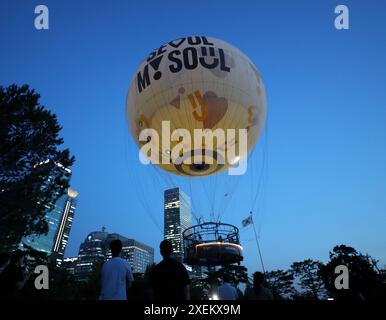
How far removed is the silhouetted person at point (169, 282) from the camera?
4.29 m

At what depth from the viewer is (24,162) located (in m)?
21.5

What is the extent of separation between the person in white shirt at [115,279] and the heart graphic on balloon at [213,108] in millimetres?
8151

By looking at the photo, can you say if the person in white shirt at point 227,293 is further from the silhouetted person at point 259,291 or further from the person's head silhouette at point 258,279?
the person's head silhouette at point 258,279

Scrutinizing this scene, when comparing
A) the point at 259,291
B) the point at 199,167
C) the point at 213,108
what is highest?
the point at 213,108

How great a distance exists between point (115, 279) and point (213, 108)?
8.59m

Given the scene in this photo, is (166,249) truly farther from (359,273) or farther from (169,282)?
(359,273)

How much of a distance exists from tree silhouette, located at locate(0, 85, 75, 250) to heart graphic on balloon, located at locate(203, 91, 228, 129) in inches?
593

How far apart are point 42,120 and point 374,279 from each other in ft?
162

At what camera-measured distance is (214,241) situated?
48.5 ft

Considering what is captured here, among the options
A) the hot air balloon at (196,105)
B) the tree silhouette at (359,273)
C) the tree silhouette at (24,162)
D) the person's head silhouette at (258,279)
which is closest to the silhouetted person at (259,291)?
the person's head silhouette at (258,279)

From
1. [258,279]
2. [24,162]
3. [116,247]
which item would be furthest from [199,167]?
[24,162]
